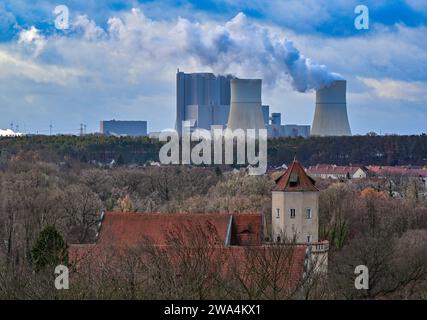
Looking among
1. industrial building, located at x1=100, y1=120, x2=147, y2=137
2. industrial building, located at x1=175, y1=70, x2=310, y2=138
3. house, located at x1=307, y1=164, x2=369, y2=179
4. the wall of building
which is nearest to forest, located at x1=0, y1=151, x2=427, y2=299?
the wall of building

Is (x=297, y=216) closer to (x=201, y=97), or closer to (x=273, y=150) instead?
(x=273, y=150)

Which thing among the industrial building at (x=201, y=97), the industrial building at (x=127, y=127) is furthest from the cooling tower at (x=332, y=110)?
the industrial building at (x=127, y=127)

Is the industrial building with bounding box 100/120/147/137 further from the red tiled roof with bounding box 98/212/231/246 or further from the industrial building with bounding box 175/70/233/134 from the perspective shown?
the red tiled roof with bounding box 98/212/231/246

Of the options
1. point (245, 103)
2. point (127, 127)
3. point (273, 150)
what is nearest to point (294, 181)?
point (245, 103)

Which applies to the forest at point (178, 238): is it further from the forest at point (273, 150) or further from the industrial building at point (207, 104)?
the industrial building at point (207, 104)

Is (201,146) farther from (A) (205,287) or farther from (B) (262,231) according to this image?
(A) (205,287)

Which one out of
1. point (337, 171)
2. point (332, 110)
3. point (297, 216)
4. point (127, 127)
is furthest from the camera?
point (127, 127)
